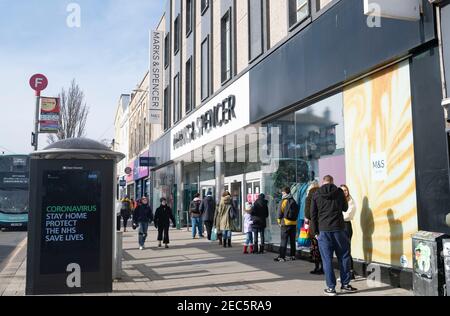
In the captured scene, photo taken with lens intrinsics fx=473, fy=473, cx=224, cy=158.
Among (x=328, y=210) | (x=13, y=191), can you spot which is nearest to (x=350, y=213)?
(x=328, y=210)

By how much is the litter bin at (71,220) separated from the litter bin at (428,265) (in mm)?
4547

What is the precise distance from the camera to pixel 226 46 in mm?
17391

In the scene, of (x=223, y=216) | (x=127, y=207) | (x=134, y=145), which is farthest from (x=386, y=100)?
(x=134, y=145)

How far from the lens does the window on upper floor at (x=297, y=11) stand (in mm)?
11227

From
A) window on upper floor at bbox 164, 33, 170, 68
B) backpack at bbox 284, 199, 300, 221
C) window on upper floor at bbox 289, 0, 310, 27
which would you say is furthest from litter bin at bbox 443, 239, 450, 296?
window on upper floor at bbox 164, 33, 170, 68

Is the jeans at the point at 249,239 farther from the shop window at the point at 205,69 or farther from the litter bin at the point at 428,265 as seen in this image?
the shop window at the point at 205,69

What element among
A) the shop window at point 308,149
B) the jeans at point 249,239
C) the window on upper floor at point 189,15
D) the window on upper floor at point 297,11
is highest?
the window on upper floor at point 189,15

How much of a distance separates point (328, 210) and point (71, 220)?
157 inches

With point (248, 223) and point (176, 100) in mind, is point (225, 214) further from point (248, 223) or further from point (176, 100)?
point (176, 100)

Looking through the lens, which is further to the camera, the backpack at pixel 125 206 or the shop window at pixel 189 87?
the backpack at pixel 125 206

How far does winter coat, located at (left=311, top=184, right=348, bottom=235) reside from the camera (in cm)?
729

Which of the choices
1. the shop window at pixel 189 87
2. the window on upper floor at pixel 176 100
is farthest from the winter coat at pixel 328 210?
the window on upper floor at pixel 176 100

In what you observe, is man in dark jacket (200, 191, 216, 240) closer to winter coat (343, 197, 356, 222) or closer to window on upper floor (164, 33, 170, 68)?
winter coat (343, 197, 356, 222)

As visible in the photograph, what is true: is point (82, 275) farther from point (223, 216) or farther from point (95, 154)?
point (223, 216)
